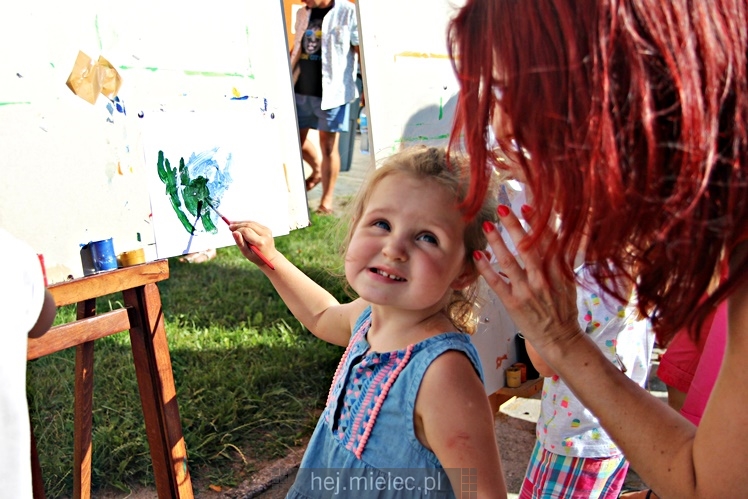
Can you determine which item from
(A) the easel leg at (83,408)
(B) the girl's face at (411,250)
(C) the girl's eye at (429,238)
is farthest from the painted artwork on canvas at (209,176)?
(C) the girl's eye at (429,238)

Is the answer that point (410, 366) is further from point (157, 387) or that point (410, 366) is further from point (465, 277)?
point (157, 387)

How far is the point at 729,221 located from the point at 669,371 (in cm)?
137

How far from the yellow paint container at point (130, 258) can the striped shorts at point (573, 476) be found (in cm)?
121

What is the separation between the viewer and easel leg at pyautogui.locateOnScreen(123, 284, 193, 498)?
1.78 metres

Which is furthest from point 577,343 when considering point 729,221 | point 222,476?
point 222,476

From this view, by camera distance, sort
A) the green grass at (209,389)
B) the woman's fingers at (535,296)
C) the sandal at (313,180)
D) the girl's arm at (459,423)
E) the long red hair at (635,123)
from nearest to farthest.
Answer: the long red hair at (635,123)
the woman's fingers at (535,296)
the girl's arm at (459,423)
the green grass at (209,389)
the sandal at (313,180)

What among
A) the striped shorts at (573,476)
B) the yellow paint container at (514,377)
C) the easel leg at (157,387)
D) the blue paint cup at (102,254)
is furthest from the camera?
the yellow paint container at (514,377)

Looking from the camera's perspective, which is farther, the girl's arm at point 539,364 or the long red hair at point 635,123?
the girl's arm at point 539,364

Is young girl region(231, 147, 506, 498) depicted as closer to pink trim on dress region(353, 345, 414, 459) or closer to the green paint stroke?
pink trim on dress region(353, 345, 414, 459)

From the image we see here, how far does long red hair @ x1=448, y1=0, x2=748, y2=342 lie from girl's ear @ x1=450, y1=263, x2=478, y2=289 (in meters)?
0.43

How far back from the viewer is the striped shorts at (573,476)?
192cm

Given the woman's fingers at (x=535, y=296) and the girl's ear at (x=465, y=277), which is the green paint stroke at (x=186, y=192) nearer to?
the girl's ear at (x=465, y=277)

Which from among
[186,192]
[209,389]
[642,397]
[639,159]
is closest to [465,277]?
[642,397]

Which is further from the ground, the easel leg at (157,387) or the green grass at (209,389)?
the easel leg at (157,387)
